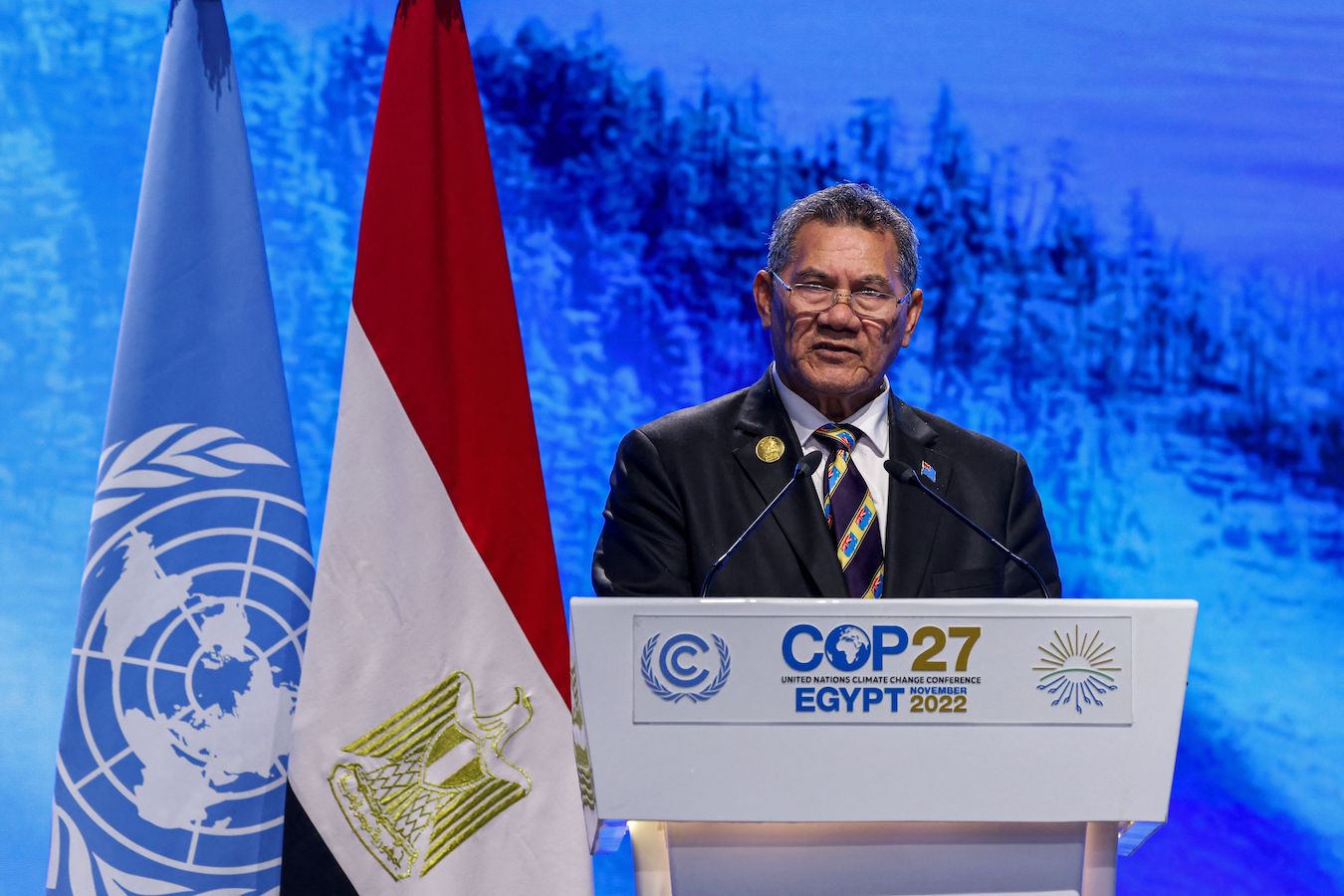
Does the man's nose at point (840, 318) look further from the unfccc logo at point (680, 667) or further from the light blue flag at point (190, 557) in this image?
the light blue flag at point (190, 557)

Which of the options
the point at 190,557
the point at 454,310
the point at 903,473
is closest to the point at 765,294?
the point at 903,473

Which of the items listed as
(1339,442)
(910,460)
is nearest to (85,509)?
(910,460)

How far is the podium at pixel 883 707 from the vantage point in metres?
1.38

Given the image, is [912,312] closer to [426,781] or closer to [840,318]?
[840,318]

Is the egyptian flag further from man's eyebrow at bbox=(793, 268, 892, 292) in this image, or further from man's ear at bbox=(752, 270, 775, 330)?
man's eyebrow at bbox=(793, 268, 892, 292)

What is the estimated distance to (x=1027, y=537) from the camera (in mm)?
2104

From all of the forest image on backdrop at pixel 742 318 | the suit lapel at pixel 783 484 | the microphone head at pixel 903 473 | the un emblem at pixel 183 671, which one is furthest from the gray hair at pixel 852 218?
the un emblem at pixel 183 671

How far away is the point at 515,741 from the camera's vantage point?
108 inches

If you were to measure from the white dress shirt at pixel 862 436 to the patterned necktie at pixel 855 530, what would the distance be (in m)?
0.01

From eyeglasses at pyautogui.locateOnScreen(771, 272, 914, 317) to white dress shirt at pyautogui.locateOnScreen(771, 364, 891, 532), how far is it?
13cm

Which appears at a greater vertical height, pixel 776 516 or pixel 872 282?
pixel 872 282

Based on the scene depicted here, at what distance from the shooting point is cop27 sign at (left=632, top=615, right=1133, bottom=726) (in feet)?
4.55

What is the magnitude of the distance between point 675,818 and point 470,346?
163 centimetres

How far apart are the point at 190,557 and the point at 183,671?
8.7 inches
